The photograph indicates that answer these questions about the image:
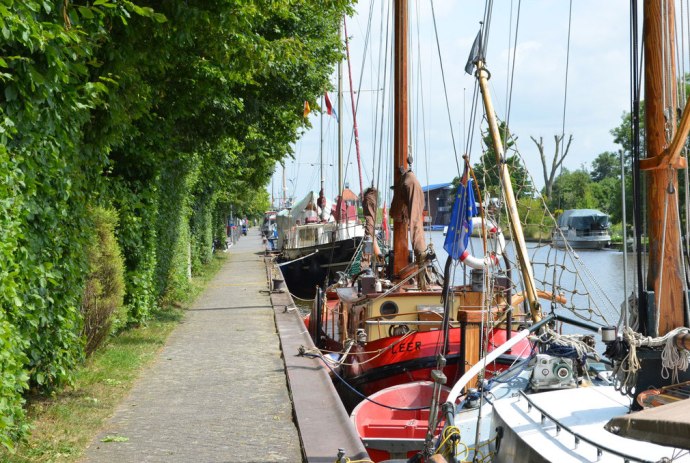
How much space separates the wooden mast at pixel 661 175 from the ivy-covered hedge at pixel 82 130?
426cm

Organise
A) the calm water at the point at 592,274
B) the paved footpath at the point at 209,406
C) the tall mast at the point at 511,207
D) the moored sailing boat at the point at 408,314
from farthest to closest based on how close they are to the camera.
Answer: the calm water at the point at 592,274
the moored sailing boat at the point at 408,314
the tall mast at the point at 511,207
the paved footpath at the point at 209,406

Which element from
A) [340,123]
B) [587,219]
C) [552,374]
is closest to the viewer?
[552,374]

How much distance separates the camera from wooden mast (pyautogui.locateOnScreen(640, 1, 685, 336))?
6.07 meters

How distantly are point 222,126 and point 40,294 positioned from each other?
889 cm

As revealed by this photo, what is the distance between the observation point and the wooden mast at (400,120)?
14.7 m

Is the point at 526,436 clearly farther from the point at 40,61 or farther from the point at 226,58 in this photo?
the point at 226,58

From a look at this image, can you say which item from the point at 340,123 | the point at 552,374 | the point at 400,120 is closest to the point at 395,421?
the point at 552,374

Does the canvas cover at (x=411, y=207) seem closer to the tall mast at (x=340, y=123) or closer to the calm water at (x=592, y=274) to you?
the calm water at (x=592, y=274)

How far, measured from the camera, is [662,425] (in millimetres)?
3396

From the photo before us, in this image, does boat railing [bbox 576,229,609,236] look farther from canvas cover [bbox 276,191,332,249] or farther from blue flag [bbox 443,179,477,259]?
blue flag [bbox 443,179,477,259]

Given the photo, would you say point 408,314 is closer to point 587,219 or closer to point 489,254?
point 489,254

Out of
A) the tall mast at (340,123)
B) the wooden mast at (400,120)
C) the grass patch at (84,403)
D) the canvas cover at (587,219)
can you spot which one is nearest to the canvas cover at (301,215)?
the tall mast at (340,123)

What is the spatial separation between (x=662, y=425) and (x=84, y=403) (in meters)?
6.70

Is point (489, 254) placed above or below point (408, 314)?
above
